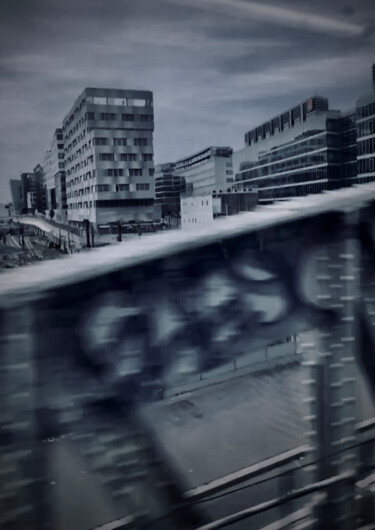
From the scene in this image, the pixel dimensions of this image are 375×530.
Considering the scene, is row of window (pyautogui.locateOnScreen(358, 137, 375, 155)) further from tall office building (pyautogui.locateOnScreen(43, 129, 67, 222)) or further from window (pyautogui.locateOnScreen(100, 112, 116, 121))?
tall office building (pyautogui.locateOnScreen(43, 129, 67, 222))

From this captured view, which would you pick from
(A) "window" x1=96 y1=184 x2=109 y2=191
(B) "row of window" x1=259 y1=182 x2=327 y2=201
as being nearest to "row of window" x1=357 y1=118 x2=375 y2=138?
(B) "row of window" x1=259 y1=182 x2=327 y2=201

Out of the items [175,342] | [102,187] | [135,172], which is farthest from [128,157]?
[175,342]

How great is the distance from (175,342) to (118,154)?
2624 centimetres

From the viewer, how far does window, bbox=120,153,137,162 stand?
26.4 meters

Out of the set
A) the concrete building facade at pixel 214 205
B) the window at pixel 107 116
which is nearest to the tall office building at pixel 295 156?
the concrete building facade at pixel 214 205

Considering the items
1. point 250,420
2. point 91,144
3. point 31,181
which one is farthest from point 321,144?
point 31,181

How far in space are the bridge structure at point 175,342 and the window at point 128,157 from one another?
85.4 feet

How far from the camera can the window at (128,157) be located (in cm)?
2636

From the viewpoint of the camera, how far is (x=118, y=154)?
26203mm

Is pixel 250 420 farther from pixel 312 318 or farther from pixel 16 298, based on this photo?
pixel 16 298

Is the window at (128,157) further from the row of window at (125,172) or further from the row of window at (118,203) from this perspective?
the row of window at (118,203)

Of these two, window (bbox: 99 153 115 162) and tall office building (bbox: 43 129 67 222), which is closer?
window (bbox: 99 153 115 162)

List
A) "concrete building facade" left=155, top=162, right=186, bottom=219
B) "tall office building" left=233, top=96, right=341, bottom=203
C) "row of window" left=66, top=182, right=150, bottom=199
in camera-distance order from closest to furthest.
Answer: "row of window" left=66, top=182, right=150, bottom=199 → "tall office building" left=233, top=96, right=341, bottom=203 → "concrete building facade" left=155, top=162, right=186, bottom=219

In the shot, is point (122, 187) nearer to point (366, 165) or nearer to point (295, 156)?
point (366, 165)
